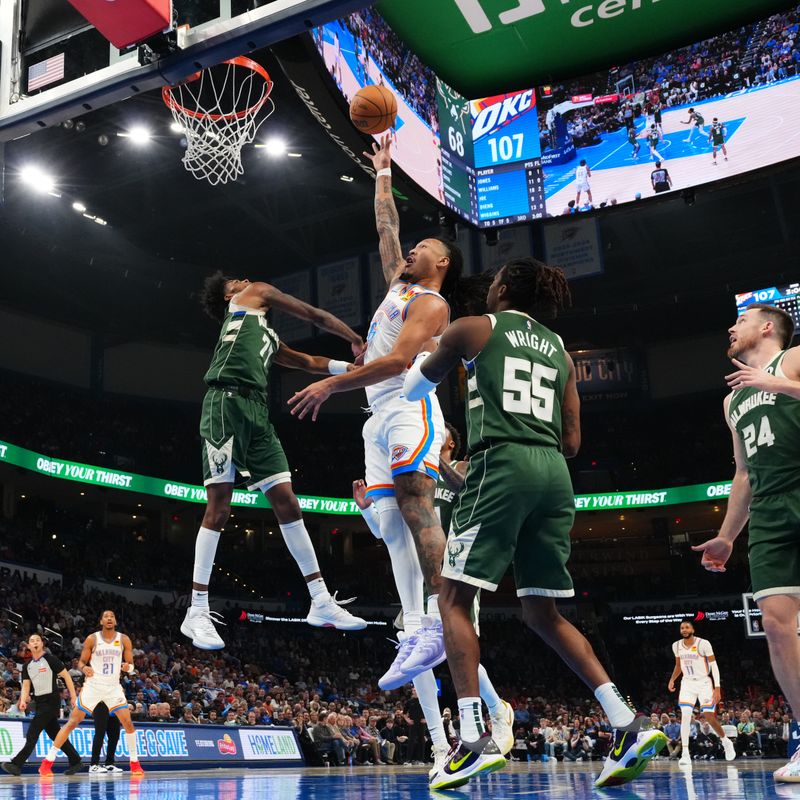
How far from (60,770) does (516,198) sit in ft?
34.7

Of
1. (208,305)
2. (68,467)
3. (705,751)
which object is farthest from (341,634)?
(208,305)

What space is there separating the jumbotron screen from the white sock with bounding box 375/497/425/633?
7487 millimetres

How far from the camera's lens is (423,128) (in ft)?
42.8

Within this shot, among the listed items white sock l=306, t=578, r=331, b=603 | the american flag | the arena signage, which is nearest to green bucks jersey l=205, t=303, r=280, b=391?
white sock l=306, t=578, r=331, b=603

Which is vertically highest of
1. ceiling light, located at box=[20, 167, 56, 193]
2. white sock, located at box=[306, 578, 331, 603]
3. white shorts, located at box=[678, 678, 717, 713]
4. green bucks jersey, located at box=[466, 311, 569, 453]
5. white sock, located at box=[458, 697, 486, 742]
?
ceiling light, located at box=[20, 167, 56, 193]

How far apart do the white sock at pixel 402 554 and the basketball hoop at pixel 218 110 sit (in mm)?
6668

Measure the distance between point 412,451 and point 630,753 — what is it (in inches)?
84.8

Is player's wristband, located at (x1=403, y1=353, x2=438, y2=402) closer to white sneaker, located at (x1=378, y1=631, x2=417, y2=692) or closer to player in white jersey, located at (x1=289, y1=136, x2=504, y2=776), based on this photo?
player in white jersey, located at (x1=289, y1=136, x2=504, y2=776)

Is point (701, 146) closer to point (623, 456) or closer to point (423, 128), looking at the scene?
point (423, 128)

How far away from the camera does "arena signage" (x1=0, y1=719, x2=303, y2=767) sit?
12359 millimetres

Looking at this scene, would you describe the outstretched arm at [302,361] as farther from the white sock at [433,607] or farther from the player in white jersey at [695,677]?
the player in white jersey at [695,677]

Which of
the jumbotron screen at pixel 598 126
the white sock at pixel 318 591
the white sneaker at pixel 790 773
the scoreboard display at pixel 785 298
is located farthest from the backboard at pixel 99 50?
the scoreboard display at pixel 785 298

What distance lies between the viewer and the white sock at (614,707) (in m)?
3.84

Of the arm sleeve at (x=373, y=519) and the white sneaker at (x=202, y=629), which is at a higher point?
the arm sleeve at (x=373, y=519)
